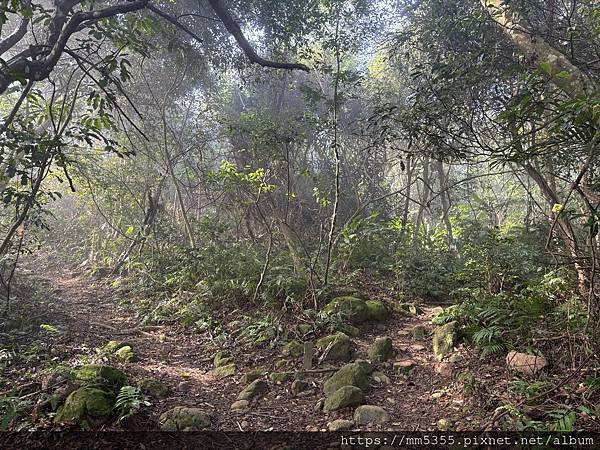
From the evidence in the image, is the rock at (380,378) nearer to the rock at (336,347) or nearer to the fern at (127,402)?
the rock at (336,347)

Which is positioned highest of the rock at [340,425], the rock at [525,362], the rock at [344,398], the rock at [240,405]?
the rock at [525,362]

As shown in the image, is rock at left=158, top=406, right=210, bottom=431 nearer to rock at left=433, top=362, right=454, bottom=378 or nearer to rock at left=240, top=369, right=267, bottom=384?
rock at left=240, top=369, right=267, bottom=384

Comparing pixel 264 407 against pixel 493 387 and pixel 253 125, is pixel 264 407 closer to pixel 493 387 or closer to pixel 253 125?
pixel 493 387

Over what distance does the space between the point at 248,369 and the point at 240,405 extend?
2.75 feet

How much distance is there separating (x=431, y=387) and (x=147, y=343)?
406 centimetres

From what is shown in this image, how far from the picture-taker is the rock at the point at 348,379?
13.1 feet

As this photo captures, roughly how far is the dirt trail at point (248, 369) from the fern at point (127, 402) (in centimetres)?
10

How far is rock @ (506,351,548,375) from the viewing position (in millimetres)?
3451

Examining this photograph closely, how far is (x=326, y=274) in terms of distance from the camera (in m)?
6.36

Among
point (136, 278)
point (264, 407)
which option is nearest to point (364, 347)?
point (264, 407)

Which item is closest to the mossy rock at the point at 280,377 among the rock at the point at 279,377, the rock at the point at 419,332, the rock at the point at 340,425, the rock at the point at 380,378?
the rock at the point at 279,377

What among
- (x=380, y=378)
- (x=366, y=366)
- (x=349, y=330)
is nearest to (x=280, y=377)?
(x=366, y=366)

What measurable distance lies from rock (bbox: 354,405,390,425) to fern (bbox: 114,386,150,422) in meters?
1.81

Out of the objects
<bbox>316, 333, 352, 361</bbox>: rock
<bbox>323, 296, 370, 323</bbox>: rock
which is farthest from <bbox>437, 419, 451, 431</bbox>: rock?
<bbox>323, 296, 370, 323</bbox>: rock
